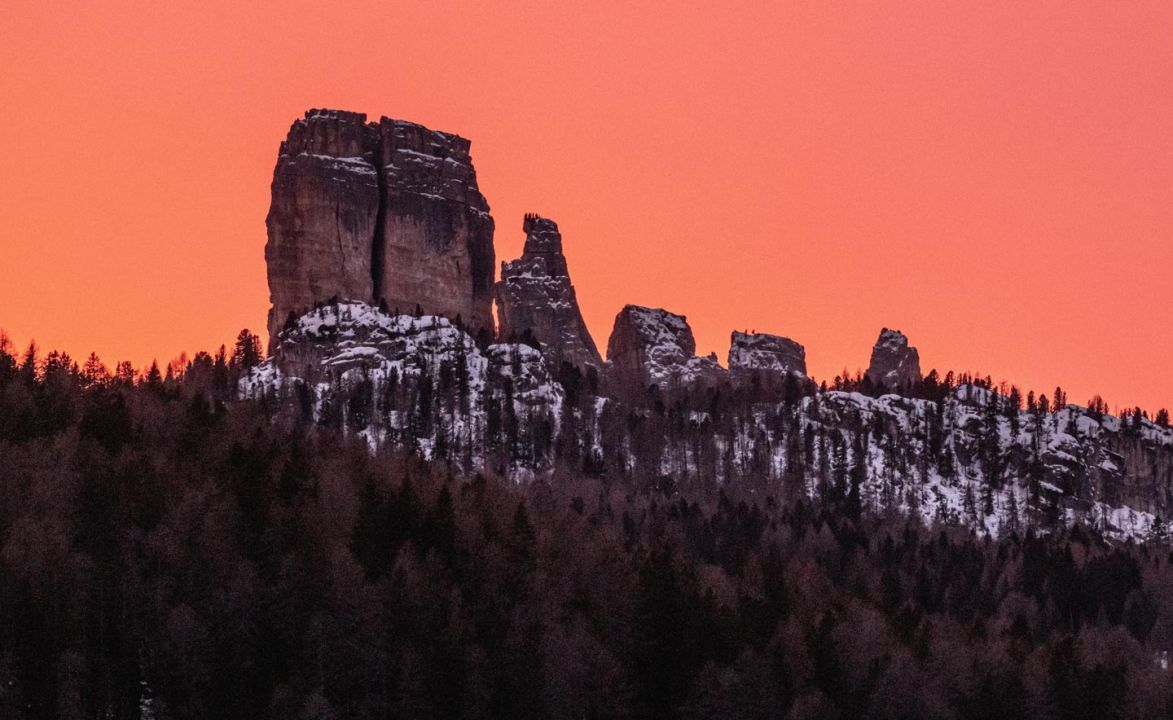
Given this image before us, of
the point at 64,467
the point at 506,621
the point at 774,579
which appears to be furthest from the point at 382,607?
the point at 774,579

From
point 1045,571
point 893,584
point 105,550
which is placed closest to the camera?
point 105,550

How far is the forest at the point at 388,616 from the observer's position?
351 ft

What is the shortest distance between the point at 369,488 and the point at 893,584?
175ft

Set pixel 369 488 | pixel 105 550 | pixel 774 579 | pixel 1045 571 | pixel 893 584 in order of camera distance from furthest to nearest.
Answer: pixel 1045 571
pixel 893 584
pixel 774 579
pixel 369 488
pixel 105 550

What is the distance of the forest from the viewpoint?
351 ft

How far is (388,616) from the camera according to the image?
115 meters

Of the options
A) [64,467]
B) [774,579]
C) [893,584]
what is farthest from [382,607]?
[893,584]

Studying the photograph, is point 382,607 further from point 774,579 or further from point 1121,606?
point 1121,606

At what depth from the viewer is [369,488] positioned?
458 feet

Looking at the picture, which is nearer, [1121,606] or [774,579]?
[774,579]

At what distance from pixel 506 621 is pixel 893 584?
5929 centimetres

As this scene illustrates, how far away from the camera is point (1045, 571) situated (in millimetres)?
186125

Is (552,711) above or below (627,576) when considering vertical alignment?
below

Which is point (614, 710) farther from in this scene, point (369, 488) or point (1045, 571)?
point (1045, 571)
